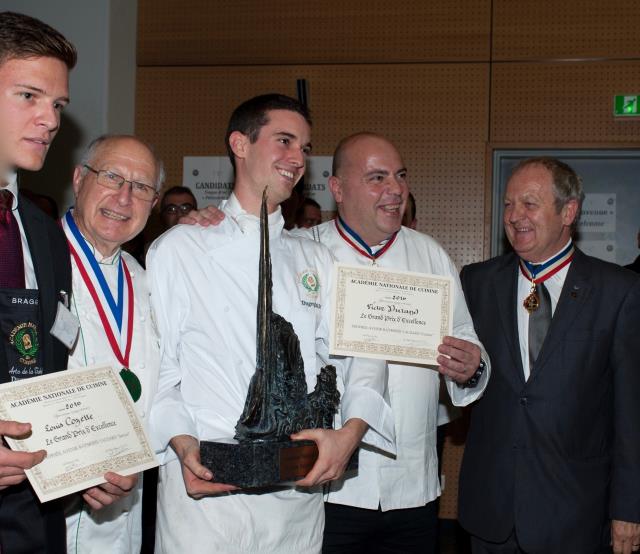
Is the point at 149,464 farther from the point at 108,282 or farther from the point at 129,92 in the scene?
the point at 129,92

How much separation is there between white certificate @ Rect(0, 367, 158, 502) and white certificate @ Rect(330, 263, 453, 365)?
26.5 inches

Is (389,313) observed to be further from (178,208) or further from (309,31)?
(309,31)

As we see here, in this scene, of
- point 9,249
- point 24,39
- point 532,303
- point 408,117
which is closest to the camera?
point 24,39

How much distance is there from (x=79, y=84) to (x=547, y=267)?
3.90 m

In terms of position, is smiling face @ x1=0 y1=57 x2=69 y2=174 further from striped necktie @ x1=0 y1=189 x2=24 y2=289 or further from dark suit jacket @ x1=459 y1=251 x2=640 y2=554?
dark suit jacket @ x1=459 y1=251 x2=640 y2=554

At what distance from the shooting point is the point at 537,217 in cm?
303

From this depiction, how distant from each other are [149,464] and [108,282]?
2.37ft

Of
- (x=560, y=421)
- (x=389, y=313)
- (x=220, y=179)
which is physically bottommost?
(x=560, y=421)

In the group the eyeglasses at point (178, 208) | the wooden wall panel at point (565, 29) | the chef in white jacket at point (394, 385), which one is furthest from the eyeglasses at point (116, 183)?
the wooden wall panel at point (565, 29)

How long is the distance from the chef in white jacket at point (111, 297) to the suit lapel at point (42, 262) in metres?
0.32

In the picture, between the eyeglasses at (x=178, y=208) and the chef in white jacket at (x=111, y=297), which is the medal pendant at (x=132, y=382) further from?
the eyeglasses at (x=178, y=208)

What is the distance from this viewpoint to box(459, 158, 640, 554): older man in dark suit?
2809mm

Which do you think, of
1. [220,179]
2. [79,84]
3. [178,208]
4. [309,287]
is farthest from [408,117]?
[309,287]

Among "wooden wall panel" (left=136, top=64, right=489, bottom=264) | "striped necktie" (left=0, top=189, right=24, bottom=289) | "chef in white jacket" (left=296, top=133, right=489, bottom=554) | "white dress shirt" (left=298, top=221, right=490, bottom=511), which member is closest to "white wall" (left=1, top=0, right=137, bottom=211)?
"wooden wall panel" (left=136, top=64, right=489, bottom=264)
